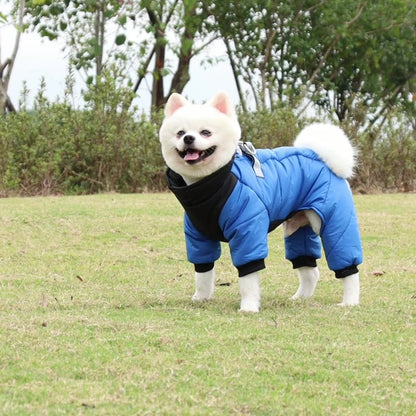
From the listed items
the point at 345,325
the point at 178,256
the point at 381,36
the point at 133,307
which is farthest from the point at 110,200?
the point at 381,36

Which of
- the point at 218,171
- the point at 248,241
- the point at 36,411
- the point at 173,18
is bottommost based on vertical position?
the point at 36,411

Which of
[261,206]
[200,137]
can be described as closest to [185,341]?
[261,206]

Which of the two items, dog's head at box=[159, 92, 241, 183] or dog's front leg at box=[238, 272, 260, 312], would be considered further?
dog's front leg at box=[238, 272, 260, 312]

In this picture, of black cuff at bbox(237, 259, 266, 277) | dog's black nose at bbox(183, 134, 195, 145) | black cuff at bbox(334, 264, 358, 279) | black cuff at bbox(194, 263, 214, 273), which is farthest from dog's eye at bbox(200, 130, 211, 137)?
black cuff at bbox(334, 264, 358, 279)

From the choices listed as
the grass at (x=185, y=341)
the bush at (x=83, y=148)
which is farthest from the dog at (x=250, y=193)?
the bush at (x=83, y=148)

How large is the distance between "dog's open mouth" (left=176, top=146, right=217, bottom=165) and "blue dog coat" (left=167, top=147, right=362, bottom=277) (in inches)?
5.3

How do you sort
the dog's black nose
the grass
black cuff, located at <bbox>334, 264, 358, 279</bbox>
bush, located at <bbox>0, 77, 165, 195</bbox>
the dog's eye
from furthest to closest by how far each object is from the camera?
1. bush, located at <bbox>0, 77, 165, 195</bbox>
2. black cuff, located at <bbox>334, 264, 358, 279</bbox>
3. the dog's eye
4. the dog's black nose
5. the grass

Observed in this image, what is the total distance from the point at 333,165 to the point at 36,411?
302cm

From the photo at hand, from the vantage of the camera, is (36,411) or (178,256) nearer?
(36,411)

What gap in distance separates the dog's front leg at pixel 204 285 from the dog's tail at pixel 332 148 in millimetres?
1087

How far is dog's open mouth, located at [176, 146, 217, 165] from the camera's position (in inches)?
199

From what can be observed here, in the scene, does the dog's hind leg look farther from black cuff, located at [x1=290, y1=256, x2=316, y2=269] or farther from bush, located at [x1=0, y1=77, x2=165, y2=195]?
bush, located at [x1=0, y1=77, x2=165, y2=195]

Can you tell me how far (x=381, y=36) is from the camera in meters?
24.1

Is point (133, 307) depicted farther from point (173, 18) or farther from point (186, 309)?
point (173, 18)
